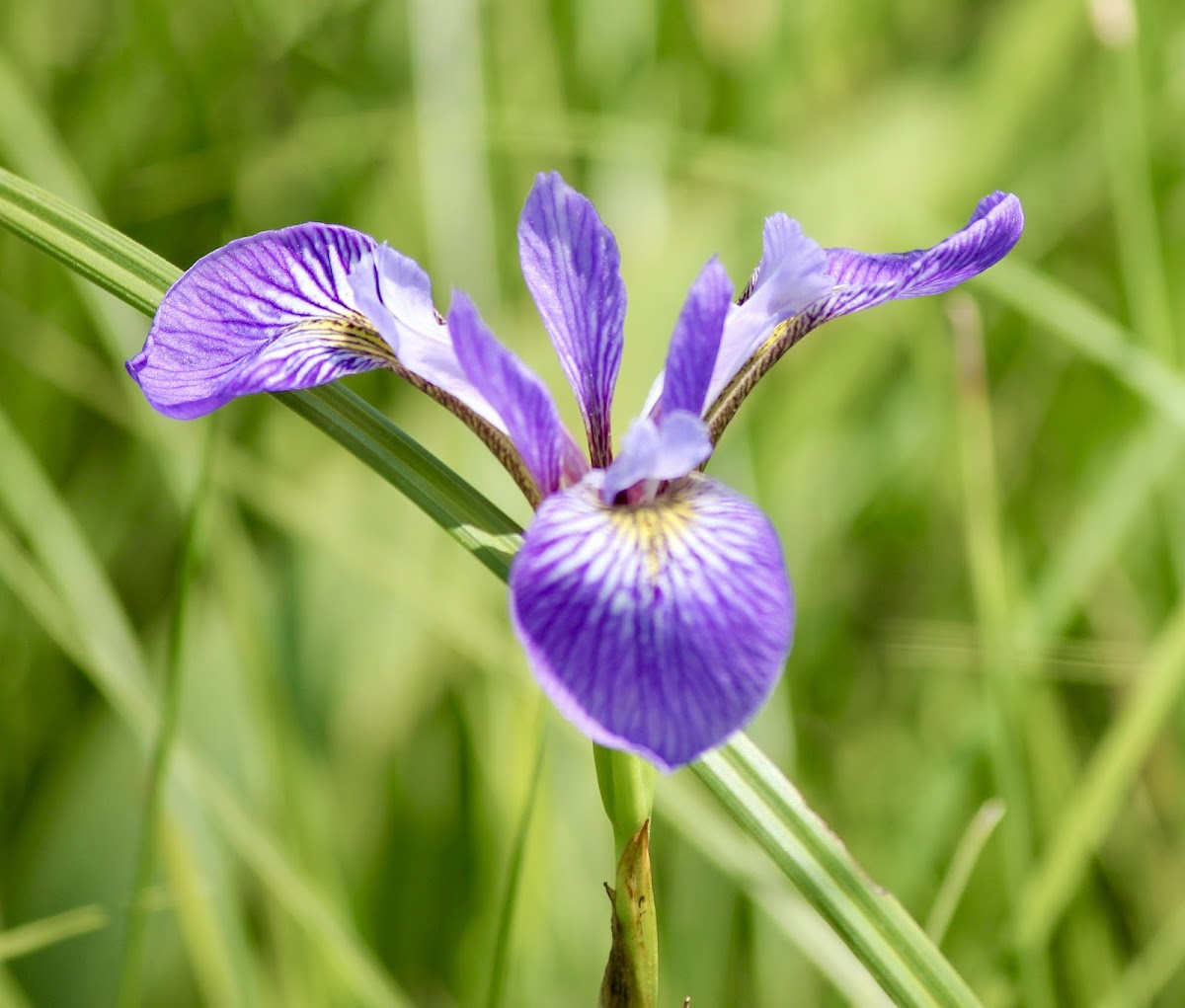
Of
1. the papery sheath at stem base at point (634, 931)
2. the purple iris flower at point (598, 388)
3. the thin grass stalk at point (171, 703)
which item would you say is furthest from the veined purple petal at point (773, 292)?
the thin grass stalk at point (171, 703)

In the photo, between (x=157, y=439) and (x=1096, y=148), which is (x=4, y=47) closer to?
(x=157, y=439)

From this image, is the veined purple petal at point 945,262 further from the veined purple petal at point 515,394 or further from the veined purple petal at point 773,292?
the veined purple petal at point 515,394

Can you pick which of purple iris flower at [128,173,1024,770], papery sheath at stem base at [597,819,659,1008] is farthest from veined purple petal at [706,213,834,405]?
papery sheath at stem base at [597,819,659,1008]

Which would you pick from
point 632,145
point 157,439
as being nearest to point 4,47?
point 157,439

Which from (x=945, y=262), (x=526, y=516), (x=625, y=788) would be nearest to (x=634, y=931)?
(x=625, y=788)

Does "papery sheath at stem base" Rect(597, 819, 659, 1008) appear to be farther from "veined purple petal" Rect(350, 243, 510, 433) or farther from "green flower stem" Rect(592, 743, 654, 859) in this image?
"veined purple petal" Rect(350, 243, 510, 433)
